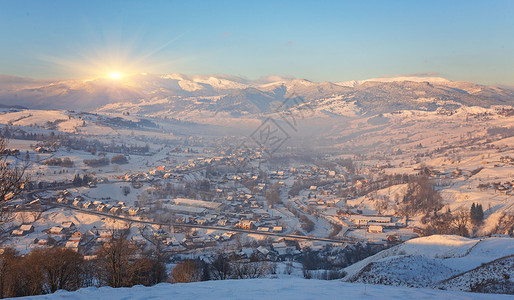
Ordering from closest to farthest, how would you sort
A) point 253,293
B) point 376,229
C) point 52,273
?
point 253,293 < point 52,273 < point 376,229

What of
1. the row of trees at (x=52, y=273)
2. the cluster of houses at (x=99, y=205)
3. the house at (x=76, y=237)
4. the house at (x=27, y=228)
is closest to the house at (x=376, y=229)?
the cluster of houses at (x=99, y=205)

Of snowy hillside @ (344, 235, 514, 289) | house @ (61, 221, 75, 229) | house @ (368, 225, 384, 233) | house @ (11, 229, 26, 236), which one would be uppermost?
snowy hillside @ (344, 235, 514, 289)

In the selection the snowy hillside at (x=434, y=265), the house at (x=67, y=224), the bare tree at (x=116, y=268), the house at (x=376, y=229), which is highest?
the bare tree at (x=116, y=268)

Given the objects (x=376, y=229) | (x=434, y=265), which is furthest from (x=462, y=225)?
(x=434, y=265)

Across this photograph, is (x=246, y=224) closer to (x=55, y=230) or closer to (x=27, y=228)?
(x=55, y=230)

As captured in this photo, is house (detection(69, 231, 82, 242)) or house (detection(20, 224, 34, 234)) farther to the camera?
house (detection(20, 224, 34, 234))

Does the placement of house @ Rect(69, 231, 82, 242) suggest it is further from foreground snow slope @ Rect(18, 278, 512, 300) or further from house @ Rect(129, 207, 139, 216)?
foreground snow slope @ Rect(18, 278, 512, 300)

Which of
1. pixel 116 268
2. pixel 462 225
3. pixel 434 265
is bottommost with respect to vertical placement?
pixel 462 225

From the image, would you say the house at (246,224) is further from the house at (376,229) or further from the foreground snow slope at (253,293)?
the foreground snow slope at (253,293)

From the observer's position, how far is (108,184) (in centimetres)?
2328

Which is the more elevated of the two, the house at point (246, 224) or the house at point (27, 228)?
the house at point (27, 228)

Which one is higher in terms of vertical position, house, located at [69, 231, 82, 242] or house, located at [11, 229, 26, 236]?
house, located at [11, 229, 26, 236]

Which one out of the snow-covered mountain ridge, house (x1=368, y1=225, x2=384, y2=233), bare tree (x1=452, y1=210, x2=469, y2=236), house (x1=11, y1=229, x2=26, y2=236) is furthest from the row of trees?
the snow-covered mountain ridge

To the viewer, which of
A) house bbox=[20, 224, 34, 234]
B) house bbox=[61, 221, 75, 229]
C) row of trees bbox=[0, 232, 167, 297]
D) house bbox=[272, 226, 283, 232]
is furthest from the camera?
house bbox=[272, 226, 283, 232]
